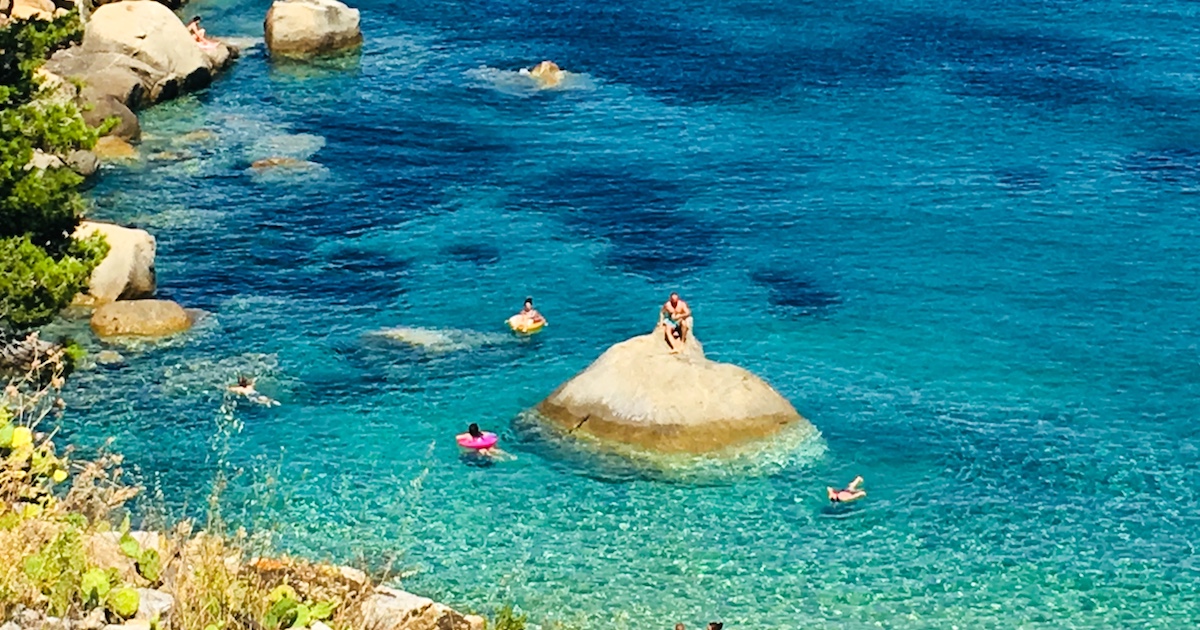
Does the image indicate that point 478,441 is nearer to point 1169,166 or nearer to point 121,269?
point 121,269

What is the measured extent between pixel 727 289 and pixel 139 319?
53.4 ft

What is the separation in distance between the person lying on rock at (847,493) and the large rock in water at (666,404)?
8.61ft

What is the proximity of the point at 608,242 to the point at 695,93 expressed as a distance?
15261 mm

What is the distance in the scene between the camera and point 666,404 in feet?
122

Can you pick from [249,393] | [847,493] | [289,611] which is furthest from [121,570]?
[249,393]

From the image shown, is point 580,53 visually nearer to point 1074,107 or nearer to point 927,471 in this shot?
point 1074,107

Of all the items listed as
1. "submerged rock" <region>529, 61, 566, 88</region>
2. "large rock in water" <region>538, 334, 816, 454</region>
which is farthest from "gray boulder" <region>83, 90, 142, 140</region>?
"large rock in water" <region>538, 334, 816, 454</region>

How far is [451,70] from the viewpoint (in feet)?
215

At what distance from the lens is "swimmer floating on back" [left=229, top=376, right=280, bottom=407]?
39.1 metres

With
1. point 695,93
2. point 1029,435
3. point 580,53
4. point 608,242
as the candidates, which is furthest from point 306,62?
point 1029,435

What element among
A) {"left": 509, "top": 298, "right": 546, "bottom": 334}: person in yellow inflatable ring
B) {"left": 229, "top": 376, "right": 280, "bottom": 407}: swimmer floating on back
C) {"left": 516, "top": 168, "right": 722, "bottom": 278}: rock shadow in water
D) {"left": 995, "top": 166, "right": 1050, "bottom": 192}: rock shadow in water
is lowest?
{"left": 229, "top": 376, "right": 280, "bottom": 407}: swimmer floating on back

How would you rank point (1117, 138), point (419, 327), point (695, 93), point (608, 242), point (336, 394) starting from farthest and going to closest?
point (695, 93)
point (1117, 138)
point (608, 242)
point (419, 327)
point (336, 394)

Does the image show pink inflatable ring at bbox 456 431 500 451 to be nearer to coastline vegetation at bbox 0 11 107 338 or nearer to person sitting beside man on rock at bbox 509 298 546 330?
person sitting beside man on rock at bbox 509 298 546 330

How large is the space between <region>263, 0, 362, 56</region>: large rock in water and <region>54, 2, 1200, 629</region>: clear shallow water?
4.24 feet
